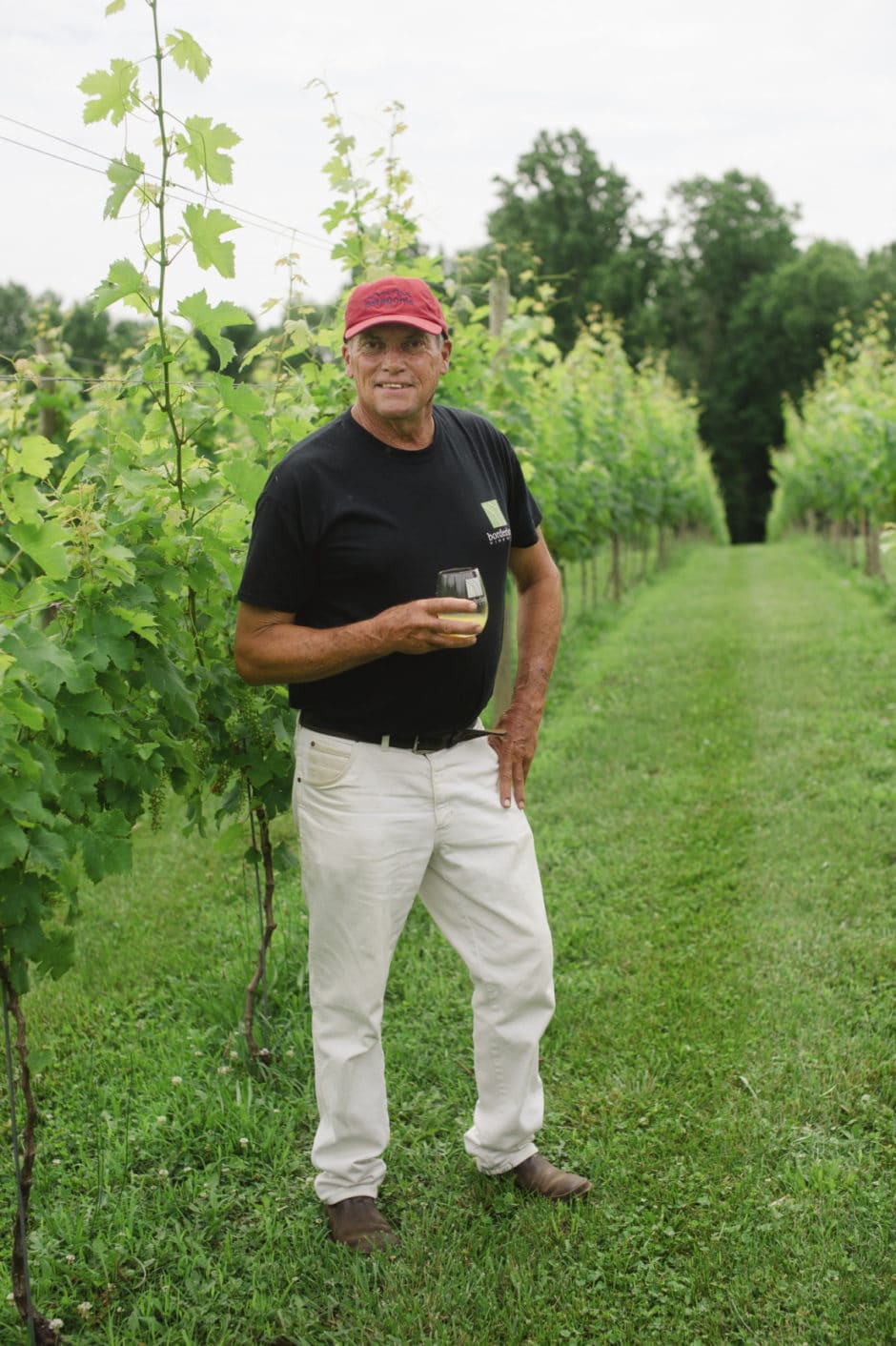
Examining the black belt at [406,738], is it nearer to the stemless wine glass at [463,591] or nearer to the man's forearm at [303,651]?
the man's forearm at [303,651]

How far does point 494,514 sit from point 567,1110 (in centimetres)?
183

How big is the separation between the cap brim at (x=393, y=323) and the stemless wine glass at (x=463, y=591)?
60cm

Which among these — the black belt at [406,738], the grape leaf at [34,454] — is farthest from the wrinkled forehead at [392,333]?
the black belt at [406,738]

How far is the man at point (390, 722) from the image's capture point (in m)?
2.67

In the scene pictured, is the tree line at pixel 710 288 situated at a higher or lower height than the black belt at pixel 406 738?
higher

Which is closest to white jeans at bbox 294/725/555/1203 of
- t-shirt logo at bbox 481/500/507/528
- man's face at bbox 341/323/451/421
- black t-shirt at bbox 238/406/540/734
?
black t-shirt at bbox 238/406/540/734

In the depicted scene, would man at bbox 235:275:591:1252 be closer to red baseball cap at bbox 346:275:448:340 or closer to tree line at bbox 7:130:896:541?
red baseball cap at bbox 346:275:448:340

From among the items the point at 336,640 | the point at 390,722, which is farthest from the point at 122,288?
the point at 390,722

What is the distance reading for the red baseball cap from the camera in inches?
107

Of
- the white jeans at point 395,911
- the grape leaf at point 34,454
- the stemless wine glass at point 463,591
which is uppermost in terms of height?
the grape leaf at point 34,454

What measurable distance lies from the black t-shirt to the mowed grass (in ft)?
4.40

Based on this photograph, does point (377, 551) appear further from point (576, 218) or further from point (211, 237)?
point (576, 218)

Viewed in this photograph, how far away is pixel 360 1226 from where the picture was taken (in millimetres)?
2988

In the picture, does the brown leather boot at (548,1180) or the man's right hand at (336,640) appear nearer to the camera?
the man's right hand at (336,640)
